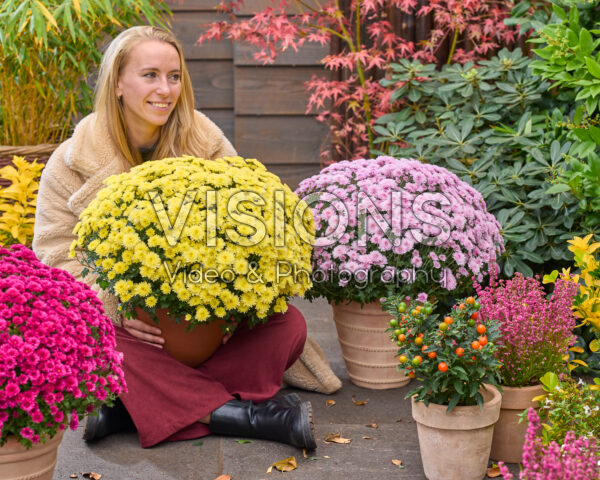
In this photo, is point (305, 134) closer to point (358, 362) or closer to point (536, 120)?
point (536, 120)

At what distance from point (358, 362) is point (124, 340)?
0.86m

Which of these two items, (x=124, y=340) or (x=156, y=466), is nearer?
(x=156, y=466)

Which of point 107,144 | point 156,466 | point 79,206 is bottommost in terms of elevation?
point 156,466

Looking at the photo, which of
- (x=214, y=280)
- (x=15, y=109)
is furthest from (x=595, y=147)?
(x=15, y=109)

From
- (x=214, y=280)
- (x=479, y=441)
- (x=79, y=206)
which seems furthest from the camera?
(x=79, y=206)

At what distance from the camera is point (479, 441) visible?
1842 millimetres

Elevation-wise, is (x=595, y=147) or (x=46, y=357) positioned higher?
(x=595, y=147)

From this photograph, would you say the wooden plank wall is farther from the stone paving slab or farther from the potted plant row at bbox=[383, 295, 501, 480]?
the potted plant row at bbox=[383, 295, 501, 480]

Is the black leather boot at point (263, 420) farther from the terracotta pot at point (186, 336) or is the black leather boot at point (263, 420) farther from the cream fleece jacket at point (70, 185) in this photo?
the cream fleece jacket at point (70, 185)

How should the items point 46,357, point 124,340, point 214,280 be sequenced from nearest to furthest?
point 46,357 → point 214,280 → point 124,340

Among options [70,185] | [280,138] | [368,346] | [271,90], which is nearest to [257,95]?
[271,90]

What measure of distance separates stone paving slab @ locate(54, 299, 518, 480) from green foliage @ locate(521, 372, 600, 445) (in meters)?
0.26

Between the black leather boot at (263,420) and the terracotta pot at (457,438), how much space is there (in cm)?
35

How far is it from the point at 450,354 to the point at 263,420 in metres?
0.63
